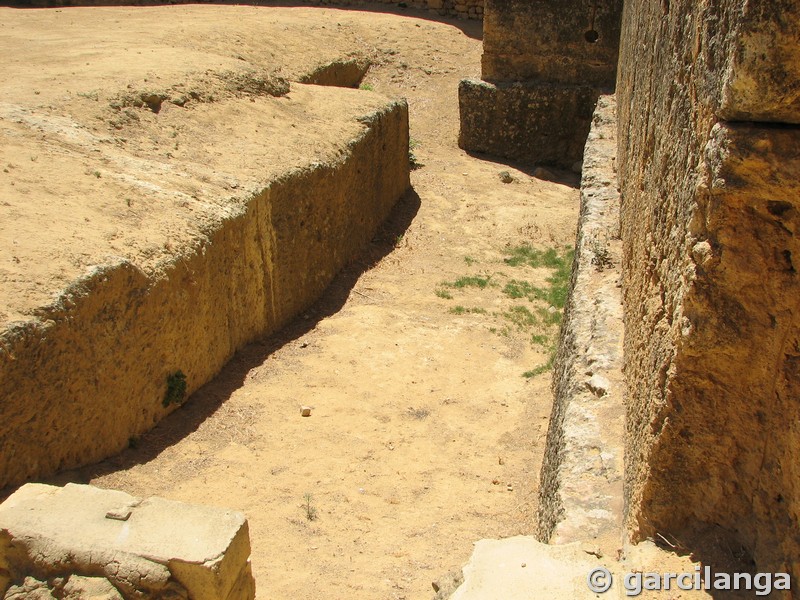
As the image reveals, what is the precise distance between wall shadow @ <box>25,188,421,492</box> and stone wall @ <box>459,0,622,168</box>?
2934 millimetres

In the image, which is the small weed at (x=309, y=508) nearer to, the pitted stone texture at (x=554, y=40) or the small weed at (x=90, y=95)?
the small weed at (x=90, y=95)

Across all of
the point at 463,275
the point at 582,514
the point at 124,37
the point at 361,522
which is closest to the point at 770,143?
the point at 582,514

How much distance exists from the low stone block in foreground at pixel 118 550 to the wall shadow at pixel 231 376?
908mm

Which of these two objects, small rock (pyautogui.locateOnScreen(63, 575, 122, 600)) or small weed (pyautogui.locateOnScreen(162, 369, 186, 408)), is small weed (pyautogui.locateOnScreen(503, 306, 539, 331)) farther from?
small rock (pyautogui.locateOnScreen(63, 575, 122, 600))

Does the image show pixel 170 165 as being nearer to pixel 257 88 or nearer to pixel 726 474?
pixel 257 88

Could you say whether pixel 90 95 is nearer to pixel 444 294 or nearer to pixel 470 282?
pixel 444 294

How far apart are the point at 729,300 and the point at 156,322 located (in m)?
3.81

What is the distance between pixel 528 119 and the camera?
1109cm

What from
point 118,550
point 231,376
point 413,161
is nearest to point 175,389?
point 231,376

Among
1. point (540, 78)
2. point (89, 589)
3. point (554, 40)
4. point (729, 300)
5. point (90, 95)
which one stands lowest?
point (89, 589)

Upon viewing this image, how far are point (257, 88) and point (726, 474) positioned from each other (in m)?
7.02

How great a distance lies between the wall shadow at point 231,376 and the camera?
460 centimetres

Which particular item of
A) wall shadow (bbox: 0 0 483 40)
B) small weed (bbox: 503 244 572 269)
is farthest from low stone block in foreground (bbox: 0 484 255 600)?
wall shadow (bbox: 0 0 483 40)

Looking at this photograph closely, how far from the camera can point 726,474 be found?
2.16m
